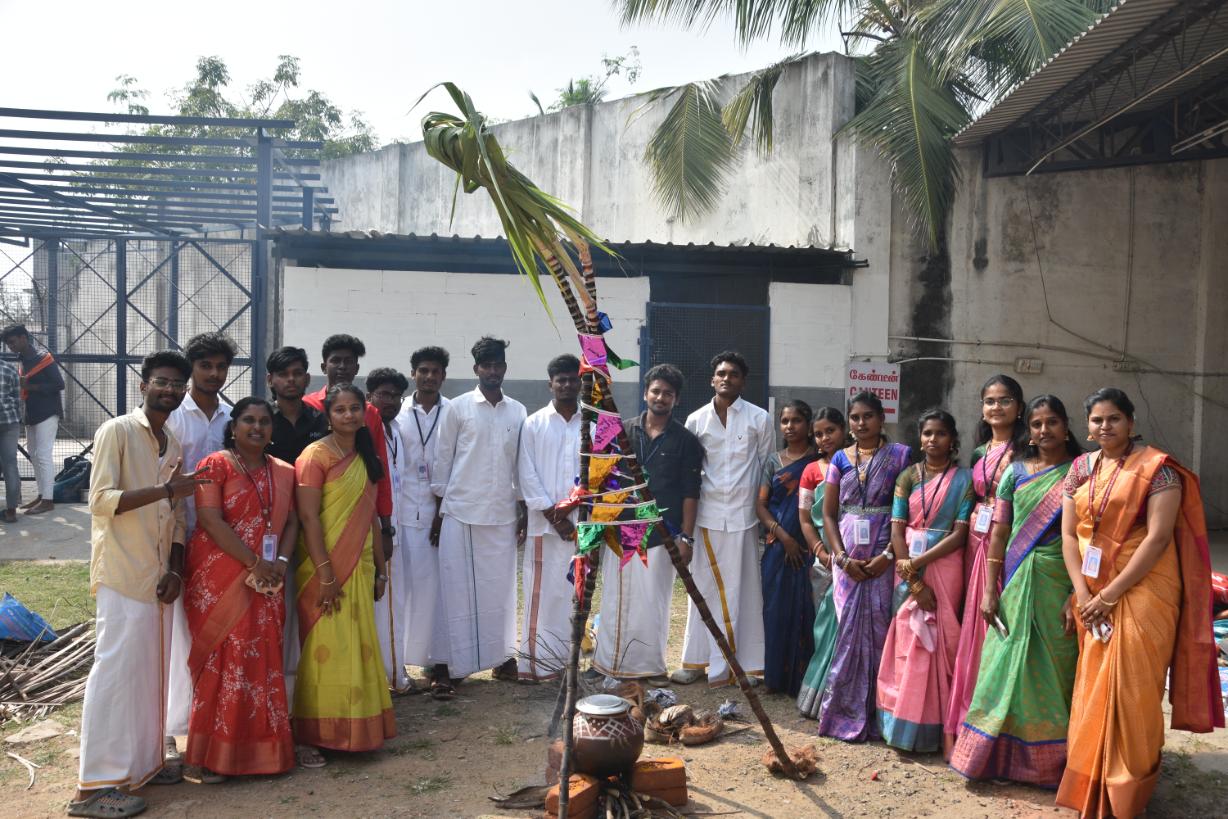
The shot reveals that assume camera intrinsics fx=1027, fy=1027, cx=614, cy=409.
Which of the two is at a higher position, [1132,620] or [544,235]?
[544,235]

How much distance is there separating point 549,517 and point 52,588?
4.19m

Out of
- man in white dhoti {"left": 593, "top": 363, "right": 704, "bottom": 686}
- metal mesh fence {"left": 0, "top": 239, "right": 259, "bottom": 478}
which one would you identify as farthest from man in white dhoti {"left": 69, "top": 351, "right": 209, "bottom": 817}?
metal mesh fence {"left": 0, "top": 239, "right": 259, "bottom": 478}

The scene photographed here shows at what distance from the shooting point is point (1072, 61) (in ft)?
25.3

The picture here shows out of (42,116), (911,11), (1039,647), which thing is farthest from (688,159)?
(1039,647)

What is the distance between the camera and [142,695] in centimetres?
400

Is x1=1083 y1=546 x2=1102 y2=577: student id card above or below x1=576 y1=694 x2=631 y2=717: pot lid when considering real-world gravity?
above

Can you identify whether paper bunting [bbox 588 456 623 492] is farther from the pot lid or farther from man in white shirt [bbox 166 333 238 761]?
man in white shirt [bbox 166 333 238 761]

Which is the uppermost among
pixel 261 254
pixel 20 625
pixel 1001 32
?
pixel 1001 32

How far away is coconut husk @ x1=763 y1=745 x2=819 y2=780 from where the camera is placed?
14.2ft

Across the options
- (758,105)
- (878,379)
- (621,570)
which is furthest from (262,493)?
(758,105)

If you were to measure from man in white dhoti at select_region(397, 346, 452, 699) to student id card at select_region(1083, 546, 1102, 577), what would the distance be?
3.28 metres

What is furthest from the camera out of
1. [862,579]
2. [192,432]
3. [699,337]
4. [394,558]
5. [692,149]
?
[692,149]

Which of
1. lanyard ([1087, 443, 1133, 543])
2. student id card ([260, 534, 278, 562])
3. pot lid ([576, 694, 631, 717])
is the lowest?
pot lid ([576, 694, 631, 717])

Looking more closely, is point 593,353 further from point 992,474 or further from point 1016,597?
point 1016,597
